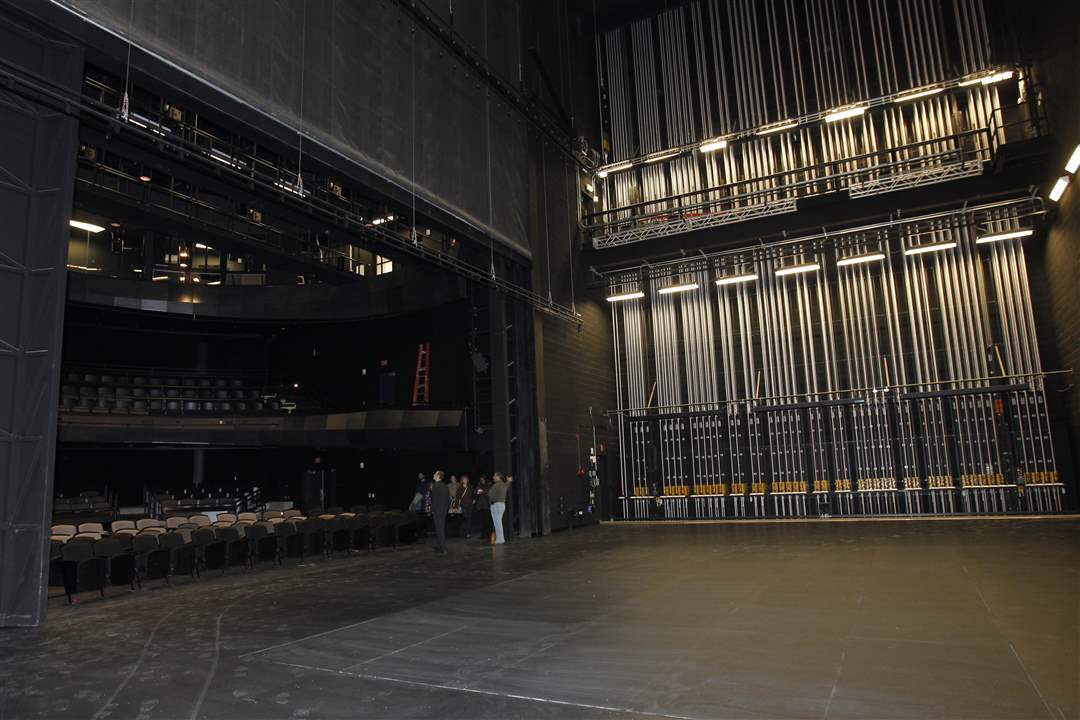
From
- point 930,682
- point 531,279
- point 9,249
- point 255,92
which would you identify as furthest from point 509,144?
point 930,682

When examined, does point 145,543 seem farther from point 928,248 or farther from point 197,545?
point 928,248

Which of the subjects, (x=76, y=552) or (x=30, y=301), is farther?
(x=76, y=552)

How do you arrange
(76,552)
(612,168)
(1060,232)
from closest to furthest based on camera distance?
1. (76,552)
2. (1060,232)
3. (612,168)

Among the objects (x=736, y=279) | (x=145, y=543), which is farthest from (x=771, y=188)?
(x=145, y=543)

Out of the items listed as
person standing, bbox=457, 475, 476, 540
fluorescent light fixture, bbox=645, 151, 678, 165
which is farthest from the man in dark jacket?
fluorescent light fixture, bbox=645, 151, 678, 165

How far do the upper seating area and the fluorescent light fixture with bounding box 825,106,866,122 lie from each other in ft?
57.9

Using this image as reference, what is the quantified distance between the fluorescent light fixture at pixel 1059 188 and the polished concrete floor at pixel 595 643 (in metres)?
7.05

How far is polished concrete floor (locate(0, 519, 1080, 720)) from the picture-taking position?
3.90 meters

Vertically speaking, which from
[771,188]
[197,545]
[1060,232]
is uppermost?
[771,188]

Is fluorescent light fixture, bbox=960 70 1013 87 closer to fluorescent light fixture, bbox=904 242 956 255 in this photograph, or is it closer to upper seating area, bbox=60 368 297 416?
fluorescent light fixture, bbox=904 242 956 255

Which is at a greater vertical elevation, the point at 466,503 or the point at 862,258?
the point at 862,258

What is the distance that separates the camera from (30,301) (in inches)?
284

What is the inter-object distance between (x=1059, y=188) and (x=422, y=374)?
15.8 meters

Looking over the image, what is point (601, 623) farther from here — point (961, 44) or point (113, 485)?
point (113, 485)
